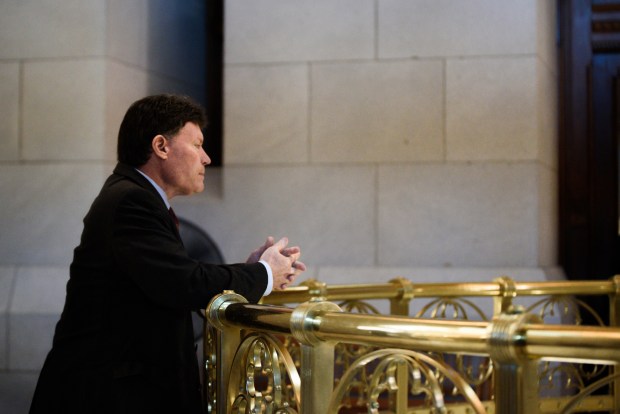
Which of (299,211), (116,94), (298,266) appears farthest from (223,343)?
(116,94)

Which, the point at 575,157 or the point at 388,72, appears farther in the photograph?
the point at 575,157

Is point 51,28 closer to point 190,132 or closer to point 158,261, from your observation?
point 190,132

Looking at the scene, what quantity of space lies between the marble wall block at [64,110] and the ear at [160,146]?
3.44 m

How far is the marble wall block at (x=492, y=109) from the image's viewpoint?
21.3 feet

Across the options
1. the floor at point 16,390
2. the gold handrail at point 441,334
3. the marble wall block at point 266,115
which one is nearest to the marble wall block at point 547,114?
the marble wall block at point 266,115

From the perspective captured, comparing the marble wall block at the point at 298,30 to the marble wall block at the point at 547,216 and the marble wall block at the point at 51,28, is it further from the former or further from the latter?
the marble wall block at the point at 547,216

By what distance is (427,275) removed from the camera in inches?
254

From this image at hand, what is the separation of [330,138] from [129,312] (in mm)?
3847

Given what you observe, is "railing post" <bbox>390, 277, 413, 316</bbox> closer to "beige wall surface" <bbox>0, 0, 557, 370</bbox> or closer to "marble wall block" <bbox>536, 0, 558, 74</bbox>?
"beige wall surface" <bbox>0, 0, 557, 370</bbox>

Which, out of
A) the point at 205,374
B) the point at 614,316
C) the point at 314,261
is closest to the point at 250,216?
the point at 314,261

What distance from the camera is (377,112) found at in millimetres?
6633

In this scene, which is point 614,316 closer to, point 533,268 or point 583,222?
point 533,268

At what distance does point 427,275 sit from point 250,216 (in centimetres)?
146

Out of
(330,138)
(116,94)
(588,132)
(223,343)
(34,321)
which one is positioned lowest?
(34,321)
